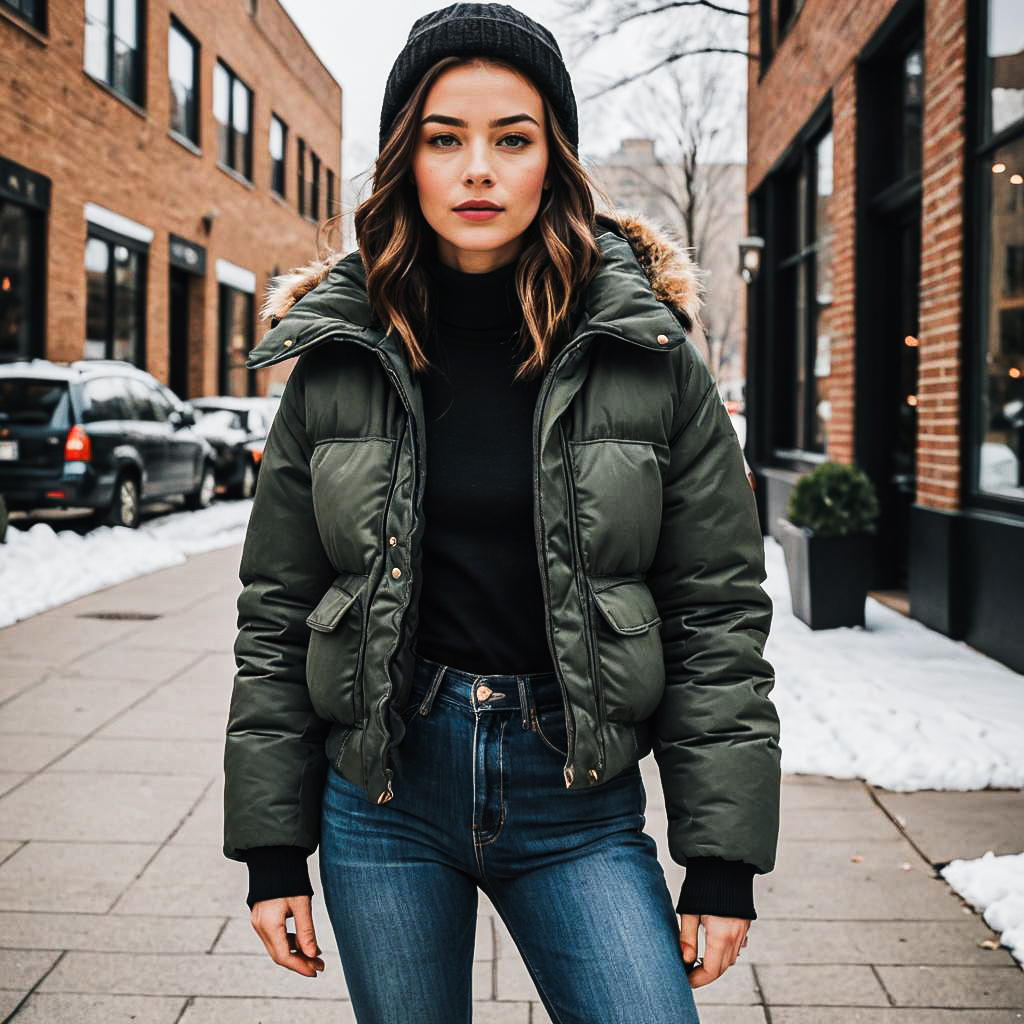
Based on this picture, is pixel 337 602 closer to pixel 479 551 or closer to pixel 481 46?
pixel 479 551

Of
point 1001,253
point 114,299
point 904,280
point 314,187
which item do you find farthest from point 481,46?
point 314,187

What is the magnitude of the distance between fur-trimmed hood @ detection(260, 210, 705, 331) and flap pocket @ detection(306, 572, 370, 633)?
493 mm

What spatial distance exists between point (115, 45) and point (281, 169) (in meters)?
10.8

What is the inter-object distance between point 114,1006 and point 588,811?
6.33 feet

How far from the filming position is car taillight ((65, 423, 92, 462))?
12344mm

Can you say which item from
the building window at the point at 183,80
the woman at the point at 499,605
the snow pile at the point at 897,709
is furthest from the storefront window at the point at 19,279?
the woman at the point at 499,605

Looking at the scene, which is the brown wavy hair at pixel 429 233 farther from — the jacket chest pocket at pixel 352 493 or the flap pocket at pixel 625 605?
the flap pocket at pixel 625 605

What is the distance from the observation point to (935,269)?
806 centimetres

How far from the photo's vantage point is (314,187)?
109ft

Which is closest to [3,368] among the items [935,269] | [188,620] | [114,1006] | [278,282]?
[188,620]

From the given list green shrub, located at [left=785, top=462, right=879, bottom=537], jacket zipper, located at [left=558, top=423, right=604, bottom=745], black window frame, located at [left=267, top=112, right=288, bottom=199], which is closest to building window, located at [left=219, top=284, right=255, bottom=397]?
black window frame, located at [left=267, top=112, right=288, bottom=199]

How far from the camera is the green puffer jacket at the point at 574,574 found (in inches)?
72.1

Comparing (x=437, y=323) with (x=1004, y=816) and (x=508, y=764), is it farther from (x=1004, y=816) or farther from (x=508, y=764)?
(x=1004, y=816)

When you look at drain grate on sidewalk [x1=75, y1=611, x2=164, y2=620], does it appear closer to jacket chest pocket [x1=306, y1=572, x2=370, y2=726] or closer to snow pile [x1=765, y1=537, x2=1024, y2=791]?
snow pile [x1=765, y1=537, x2=1024, y2=791]
